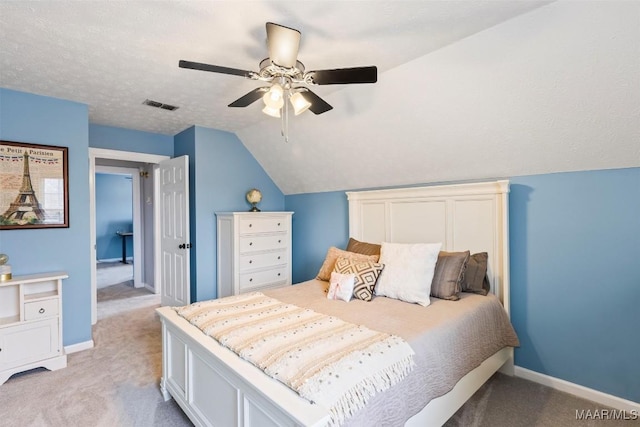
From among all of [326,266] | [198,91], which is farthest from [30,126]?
[326,266]

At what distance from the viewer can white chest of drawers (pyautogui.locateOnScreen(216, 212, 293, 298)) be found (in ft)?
11.7

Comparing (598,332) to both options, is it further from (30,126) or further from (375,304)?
(30,126)

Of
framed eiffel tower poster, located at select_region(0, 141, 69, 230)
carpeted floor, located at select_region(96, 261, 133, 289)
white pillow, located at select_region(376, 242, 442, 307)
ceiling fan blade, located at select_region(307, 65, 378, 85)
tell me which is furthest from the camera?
carpeted floor, located at select_region(96, 261, 133, 289)

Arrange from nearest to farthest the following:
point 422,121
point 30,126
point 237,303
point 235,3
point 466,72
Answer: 1. point 235,3
2. point 466,72
3. point 237,303
4. point 422,121
5. point 30,126

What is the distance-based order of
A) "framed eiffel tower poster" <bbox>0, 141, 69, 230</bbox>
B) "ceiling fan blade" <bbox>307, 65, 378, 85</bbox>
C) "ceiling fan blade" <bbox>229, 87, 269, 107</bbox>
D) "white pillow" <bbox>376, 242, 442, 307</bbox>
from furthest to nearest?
"framed eiffel tower poster" <bbox>0, 141, 69, 230</bbox>
"white pillow" <bbox>376, 242, 442, 307</bbox>
"ceiling fan blade" <bbox>229, 87, 269, 107</bbox>
"ceiling fan blade" <bbox>307, 65, 378, 85</bbox>

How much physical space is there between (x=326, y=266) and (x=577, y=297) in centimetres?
196

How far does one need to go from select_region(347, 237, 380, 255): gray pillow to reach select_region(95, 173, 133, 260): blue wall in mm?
7327

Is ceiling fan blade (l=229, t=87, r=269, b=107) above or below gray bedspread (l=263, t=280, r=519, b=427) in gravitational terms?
above

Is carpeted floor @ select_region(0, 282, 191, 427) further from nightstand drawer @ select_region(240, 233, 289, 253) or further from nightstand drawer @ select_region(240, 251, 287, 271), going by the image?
nightstand drawer @ select_region(240, 233, 289, 253)

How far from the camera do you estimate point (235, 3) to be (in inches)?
61.7

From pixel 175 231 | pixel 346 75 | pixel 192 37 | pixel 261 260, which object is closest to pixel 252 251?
pixel 261 260

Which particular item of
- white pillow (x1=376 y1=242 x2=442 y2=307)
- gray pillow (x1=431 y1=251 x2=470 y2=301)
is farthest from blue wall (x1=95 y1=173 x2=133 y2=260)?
gray pillow (x1=431 y1=251 x2=470 y2=301)

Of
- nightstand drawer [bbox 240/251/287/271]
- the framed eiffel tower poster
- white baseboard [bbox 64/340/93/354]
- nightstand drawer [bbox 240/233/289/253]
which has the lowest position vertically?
white baseboard [bbox 64/340/93/354]

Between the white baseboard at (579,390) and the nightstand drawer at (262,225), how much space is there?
2788 millimetres
